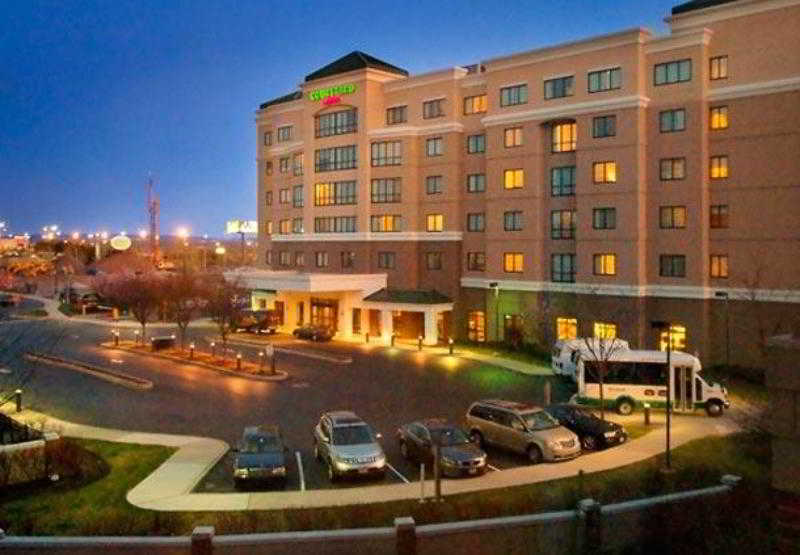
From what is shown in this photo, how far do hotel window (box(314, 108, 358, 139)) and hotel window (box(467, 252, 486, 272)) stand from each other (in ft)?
46.4

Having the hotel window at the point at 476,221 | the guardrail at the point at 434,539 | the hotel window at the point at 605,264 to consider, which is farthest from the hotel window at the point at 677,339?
the guardrail at the point at 434,539

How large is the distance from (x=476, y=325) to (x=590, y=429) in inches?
1117

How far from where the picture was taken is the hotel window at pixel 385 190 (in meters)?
57.8

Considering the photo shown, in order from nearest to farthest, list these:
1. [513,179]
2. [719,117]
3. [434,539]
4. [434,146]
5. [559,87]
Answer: [434,539] < [719,117] < [559,87] < [513,179] < [434,146]

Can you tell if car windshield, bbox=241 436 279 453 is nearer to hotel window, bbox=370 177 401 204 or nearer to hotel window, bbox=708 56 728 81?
hotel window, bbox=708 56 728 81

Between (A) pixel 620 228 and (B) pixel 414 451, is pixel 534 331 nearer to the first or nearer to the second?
(A) pixel 620 228

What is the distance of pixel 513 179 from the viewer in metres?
50.7

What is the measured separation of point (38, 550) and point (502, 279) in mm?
39533

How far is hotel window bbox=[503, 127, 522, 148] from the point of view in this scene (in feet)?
164

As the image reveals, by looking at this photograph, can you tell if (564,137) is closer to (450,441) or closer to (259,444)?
(450,441)

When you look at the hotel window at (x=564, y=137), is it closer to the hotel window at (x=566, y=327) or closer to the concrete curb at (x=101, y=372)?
the hotel window at (x=566, y=327)

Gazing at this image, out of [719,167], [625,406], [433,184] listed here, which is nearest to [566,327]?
[719,167]

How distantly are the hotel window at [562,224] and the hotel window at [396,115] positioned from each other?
50.8ft

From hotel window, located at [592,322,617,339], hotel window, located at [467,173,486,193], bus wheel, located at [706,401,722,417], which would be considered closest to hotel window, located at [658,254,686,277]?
hotel window, located at [592,322,617,339]
